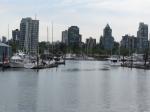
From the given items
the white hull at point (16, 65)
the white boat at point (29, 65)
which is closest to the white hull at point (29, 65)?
the white boat at point (29, 65)

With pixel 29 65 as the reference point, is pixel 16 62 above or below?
above

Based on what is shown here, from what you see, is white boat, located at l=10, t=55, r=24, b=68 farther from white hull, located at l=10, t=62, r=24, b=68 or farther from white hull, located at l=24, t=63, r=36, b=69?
white hull, located at l=24, t=63, r=36, b=69

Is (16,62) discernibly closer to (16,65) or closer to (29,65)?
(16,65)

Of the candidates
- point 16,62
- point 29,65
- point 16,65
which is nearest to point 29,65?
point 29,65

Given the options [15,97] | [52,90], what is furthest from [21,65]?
[15,97]

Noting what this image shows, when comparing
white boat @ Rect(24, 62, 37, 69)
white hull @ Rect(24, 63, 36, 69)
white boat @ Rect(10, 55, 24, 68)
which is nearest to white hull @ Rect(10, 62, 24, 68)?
white boat @ Rect(10, 55, 24, 68)

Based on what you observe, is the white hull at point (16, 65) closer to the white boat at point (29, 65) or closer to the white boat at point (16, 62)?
the white boat at point (16, 62)

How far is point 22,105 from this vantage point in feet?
153

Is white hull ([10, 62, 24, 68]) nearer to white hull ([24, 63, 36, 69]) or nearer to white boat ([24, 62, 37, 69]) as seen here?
white boat ([24, 62, 37, 69])

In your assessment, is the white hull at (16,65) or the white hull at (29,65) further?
the white hull at (16,65)

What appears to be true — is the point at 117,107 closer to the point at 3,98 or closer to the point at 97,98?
the point at 97,98

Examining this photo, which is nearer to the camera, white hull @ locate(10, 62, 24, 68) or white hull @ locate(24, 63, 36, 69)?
white hull @ locate(24, 63, 36, 69)

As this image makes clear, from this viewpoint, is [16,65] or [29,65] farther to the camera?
[16,65]

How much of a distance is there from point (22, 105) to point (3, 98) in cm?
604
